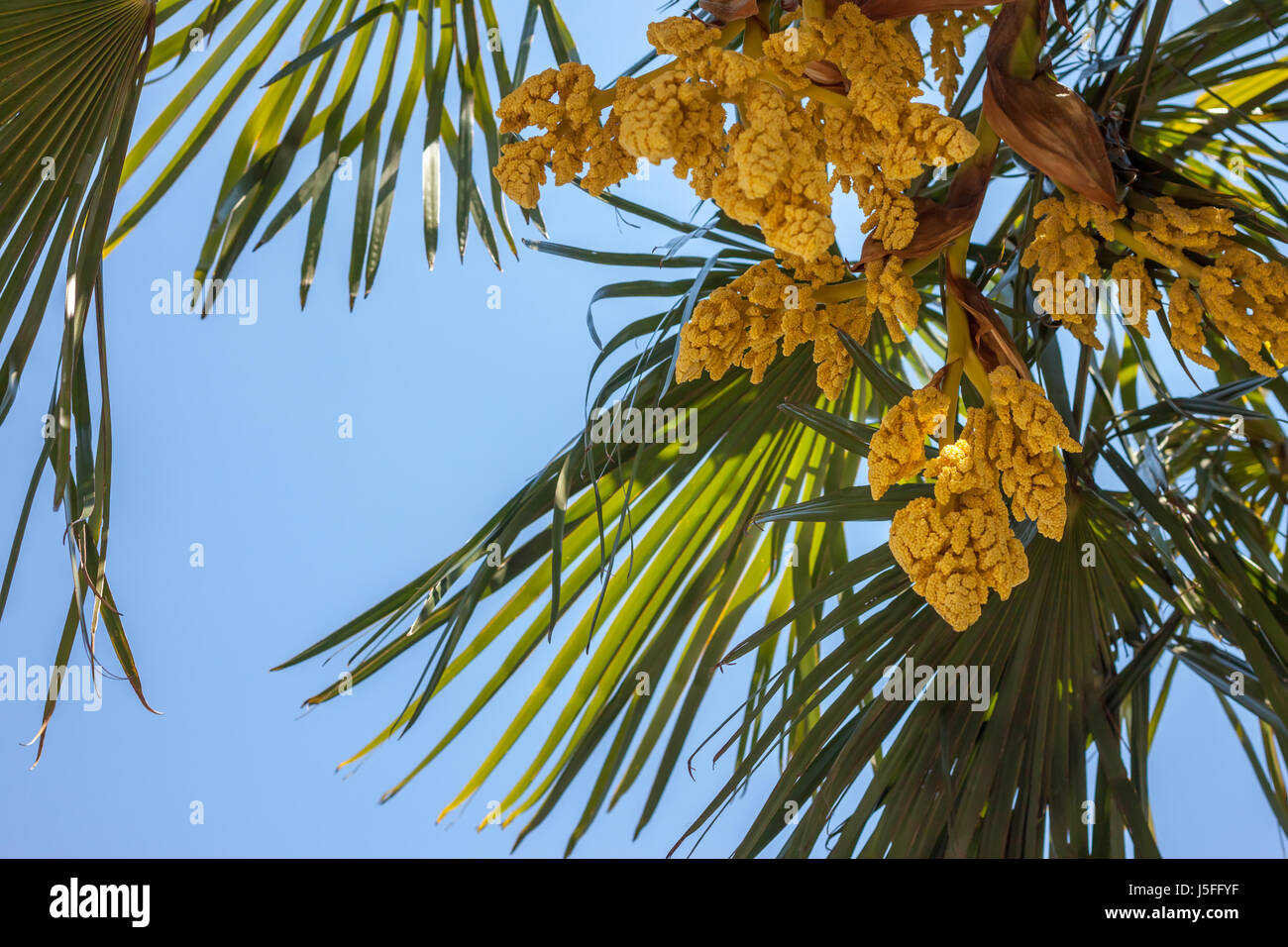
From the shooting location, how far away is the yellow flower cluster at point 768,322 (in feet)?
1.77

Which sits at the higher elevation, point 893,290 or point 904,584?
point 893,290

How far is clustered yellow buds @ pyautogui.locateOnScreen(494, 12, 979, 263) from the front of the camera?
1.43ft

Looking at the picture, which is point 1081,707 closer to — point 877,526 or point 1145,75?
point 1145,75

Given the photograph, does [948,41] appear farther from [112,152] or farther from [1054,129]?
[112,152]

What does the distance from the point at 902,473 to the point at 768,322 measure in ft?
0.38

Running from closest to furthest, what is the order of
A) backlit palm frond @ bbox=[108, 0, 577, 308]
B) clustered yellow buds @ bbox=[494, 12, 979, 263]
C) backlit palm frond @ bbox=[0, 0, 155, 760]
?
clustered yellow buds @ bbox=[494, 12, 979, 263] < backlit palm frond @ bbox=[0, 0, 155, 760] < backlit palm frond @ bbox=[108, 0, 577, 308]

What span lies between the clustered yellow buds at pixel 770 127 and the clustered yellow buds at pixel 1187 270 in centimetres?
11

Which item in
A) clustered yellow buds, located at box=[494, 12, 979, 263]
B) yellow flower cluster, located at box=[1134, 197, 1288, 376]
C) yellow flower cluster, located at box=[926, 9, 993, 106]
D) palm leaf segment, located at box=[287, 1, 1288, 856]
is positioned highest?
yellow flower cluster, located at box=[926, 9, 993, 106]

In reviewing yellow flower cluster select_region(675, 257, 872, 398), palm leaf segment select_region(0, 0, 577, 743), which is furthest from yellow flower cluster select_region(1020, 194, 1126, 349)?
palm leaf segment select_region(0, 0, 577, 743)

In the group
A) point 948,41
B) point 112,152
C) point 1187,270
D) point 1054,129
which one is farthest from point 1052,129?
point 112,152

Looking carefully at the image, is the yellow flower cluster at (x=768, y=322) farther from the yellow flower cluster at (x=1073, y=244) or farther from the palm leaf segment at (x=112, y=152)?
the palm leaf segment at (x=112, y=152)

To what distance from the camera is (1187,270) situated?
55 cm

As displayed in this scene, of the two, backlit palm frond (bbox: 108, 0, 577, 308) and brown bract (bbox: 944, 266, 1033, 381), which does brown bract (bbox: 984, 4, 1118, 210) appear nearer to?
brown bract (bbox: 944, 266, 1033, 381)
